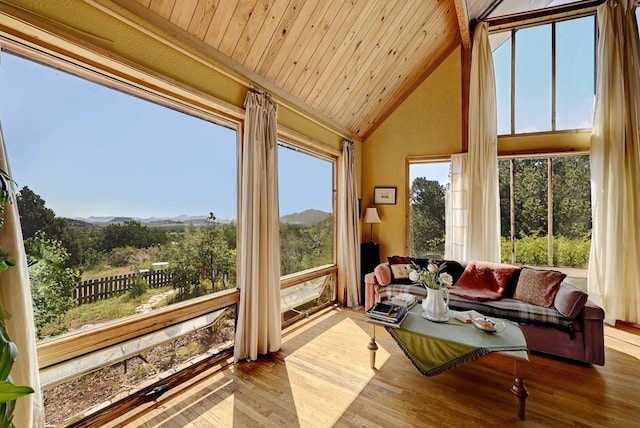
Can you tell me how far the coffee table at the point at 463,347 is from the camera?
1900 millimetres

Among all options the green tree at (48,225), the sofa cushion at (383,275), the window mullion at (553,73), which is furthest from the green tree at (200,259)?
the window mullion at (553,73)

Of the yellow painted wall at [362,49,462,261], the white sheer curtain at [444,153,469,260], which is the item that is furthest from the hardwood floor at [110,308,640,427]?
the yellow painted wall at [362,49,462,261]

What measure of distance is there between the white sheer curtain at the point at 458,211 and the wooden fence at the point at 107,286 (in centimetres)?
407

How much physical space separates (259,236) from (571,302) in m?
Result: 3.04

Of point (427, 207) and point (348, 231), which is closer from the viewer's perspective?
point (348, 231)

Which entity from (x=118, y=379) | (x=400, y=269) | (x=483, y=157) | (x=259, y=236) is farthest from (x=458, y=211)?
(x=118, y=379)

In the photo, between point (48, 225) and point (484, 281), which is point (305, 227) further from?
point (48, 225)

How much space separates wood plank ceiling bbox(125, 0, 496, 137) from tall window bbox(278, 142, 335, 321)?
28.9 inches

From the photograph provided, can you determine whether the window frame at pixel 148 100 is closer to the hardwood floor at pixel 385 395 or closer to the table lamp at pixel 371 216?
the hardwood floor at pixel 385 395

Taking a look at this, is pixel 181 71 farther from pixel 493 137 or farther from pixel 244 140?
pixel 493 137

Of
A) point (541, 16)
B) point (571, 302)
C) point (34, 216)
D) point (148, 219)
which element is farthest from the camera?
point (541, 16)

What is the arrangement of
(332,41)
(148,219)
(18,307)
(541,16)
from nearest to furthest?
(18,307) → (148,219) → (332,41) → (541,16)

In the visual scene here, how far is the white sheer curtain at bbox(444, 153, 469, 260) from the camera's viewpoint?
4.25 m

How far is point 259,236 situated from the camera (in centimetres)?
275
